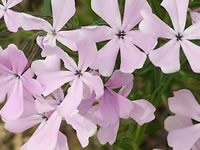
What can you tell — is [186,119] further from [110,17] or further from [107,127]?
[110,17]

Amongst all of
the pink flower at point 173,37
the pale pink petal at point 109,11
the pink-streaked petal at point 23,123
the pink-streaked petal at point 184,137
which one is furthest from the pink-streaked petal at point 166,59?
the pink-streaked petal at point 23,123

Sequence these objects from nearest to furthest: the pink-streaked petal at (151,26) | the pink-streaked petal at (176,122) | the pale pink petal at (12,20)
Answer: the pink-streaked petal at (151,26)
the pale pink petal at (12,20)
the pink-streaked petal at (176,122)

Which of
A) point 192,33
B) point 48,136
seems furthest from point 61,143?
point 192,33

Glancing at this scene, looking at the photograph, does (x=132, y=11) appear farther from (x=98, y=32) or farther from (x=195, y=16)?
(x=195, y=16)

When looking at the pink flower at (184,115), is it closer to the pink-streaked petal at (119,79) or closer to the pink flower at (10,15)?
the pink-streaked petal at (119,79)

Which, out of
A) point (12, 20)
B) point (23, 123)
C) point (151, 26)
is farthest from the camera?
point (23, 123)

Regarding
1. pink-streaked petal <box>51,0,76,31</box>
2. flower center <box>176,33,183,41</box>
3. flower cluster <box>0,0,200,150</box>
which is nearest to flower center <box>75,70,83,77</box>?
flower cluster <box>0,0,200,150</box>
